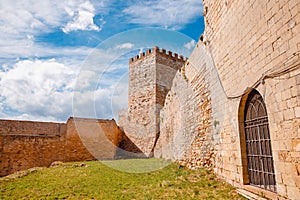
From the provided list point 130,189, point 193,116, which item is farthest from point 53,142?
point 130,189

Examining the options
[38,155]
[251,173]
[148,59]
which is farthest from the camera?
[148,59]

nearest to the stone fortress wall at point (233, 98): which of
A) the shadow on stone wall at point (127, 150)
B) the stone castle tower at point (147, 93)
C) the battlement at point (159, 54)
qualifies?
the stone castle tower at point (147, 93)

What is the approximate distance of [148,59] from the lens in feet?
66.4

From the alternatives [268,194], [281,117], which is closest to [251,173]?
[268,194]

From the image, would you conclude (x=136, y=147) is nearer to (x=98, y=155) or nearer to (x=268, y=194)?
(x=98, y=155)

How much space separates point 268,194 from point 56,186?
5300mm

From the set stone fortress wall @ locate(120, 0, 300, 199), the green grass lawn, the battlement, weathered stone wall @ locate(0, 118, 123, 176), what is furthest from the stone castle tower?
the green grass lawn

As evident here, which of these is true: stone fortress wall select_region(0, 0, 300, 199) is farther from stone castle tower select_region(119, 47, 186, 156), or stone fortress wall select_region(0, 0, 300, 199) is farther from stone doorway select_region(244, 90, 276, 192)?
stone castle tower select_region(119, 47, 186, 156)

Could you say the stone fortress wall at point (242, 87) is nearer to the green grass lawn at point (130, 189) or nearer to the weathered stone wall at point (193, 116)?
the weathered stone wall at point (193, 116)

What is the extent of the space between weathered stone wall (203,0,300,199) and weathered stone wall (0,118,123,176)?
12.3 meters

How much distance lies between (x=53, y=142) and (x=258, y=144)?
1383 centimetres

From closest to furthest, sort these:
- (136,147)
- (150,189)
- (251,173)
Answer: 1. (251,173)
2. (150,189)
3. (136,147)

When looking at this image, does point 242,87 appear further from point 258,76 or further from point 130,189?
point 130,189

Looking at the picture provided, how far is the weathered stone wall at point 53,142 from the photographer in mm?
13211
